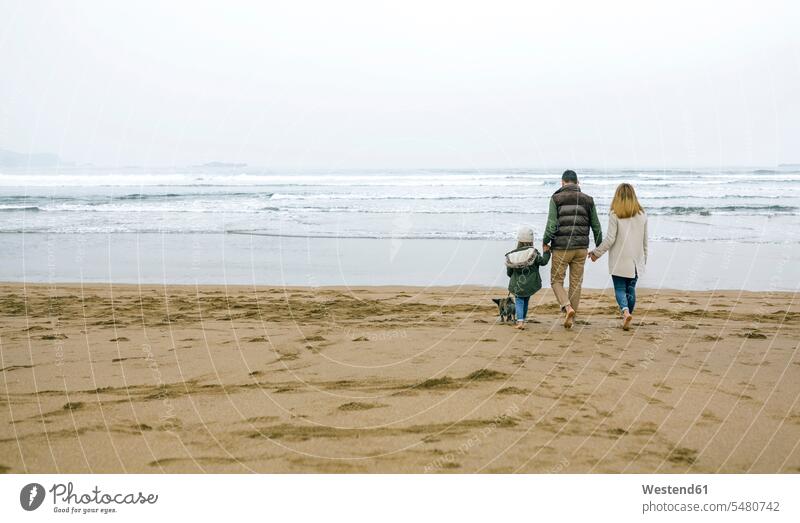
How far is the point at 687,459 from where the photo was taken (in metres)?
4.52

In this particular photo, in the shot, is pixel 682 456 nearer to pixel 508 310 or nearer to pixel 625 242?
pixel 625 242

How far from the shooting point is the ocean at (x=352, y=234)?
44.9ft

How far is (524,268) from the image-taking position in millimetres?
8312

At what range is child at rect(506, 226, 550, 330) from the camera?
8.29 metres

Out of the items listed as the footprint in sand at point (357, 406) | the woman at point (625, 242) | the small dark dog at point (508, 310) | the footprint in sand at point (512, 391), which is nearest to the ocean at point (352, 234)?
the small dark dog at point (508, 310)

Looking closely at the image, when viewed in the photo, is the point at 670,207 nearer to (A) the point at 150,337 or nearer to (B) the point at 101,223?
(B) the point at 101,223

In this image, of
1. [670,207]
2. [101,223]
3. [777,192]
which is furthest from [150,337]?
[777,192]

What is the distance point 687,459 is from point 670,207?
2413 centimetres

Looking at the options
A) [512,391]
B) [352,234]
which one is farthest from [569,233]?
[352,234]

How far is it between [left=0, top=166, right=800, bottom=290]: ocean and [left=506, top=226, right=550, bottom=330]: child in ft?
13.4

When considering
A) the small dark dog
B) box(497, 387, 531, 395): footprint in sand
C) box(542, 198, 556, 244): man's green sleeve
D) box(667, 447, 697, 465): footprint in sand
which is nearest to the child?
box(542, 198, 556, 244): man's green sleeve

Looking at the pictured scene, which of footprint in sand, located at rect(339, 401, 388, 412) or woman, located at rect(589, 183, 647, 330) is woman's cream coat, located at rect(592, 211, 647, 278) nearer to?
woman, located at rect(589, 183, 647, 330)

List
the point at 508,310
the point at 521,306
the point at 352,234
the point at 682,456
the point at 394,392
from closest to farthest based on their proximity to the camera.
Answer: the point at 682,456 → the point at 394,392 → the point at 521,306 → the point at 508,310 → the point at 352,234

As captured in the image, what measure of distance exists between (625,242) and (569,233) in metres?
0.70
